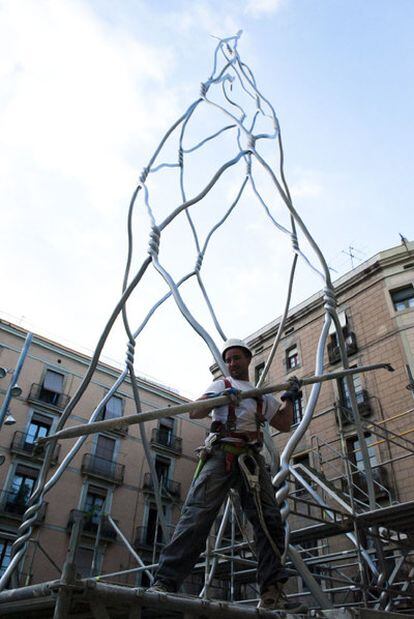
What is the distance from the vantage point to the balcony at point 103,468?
23.1m

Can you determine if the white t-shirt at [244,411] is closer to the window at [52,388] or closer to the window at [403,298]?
the window at [403,298]

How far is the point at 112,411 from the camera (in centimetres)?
2530

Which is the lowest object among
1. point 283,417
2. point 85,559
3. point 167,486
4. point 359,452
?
point 283,417

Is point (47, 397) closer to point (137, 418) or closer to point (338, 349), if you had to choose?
point (338, 349)

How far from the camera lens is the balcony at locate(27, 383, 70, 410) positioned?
23494 mm

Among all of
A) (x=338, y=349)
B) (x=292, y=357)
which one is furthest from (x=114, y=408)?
(x=338, y=349)

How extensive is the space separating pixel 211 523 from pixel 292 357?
1900cm

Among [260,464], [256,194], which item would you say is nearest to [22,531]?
[260,464]

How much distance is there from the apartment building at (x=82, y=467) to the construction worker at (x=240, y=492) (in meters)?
→ 18.5

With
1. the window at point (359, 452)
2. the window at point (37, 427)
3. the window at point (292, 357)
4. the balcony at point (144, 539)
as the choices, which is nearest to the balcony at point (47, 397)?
the window at point (37, 427)

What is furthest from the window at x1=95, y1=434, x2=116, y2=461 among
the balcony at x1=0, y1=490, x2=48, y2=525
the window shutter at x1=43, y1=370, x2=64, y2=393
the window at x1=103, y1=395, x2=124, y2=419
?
the balcony at x1=0, y1=490, x2=48, y2=525

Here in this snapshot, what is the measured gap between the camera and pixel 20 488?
2147 centimetres

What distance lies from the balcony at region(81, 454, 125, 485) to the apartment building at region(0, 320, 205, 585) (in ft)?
0.15

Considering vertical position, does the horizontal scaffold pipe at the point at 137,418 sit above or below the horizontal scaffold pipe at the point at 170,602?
above
